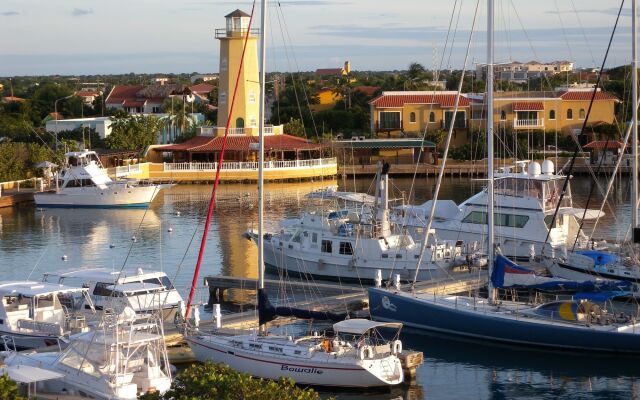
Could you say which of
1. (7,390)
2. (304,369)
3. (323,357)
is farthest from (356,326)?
(7,390)

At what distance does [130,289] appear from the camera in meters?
31.2

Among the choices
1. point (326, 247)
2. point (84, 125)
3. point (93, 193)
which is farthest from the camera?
point (84, 125)

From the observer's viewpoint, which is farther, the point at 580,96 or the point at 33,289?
the point at 580,96

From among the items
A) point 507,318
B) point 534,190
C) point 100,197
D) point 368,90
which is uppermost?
point 368,90

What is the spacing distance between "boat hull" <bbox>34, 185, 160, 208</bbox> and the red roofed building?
27103mm

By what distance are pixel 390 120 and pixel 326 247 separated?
4895 cm

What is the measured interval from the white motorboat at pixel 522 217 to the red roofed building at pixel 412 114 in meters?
43.5

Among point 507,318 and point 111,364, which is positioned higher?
point 111,364

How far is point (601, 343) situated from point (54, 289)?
44.1ft

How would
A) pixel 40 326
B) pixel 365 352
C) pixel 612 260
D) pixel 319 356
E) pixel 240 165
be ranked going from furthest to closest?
pixel 240 165 → pixel 612 260 → pixel 40 326 → pixel 319 356 → pixel 365 352

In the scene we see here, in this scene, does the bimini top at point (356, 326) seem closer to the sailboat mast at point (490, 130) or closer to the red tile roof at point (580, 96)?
the sailboat mast at point (490, 130)

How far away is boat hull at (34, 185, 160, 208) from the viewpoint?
2539 inches

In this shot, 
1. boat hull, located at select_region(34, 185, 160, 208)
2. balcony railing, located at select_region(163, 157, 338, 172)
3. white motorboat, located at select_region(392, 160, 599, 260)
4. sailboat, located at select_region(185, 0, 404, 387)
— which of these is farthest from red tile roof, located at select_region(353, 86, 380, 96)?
sailboat, located at select_region(185, 0, 404, 387)

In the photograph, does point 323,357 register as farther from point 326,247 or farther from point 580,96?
point 580,96
